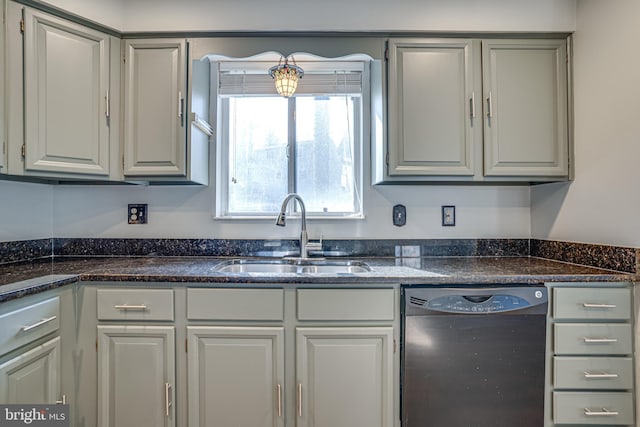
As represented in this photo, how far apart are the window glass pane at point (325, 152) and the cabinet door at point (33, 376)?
1.43 m

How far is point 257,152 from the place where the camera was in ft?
7.19

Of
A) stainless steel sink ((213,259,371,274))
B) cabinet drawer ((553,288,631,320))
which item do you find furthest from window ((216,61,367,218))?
cabinet drawer ((553,288,631,320))

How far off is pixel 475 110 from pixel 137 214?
1.99 metres

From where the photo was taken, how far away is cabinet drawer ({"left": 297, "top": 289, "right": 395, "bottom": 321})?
141 centimetres

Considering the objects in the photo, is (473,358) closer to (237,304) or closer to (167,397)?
(237,304)

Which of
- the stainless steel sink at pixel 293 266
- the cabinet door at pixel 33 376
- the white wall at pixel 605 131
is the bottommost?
the cabinet door at pixel 33 376

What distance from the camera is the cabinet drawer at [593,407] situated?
1.41m

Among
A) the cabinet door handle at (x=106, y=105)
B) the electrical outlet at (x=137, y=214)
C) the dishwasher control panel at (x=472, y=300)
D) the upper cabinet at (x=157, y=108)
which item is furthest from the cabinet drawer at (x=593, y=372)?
the cabinet door handle at (x=106, y=105)

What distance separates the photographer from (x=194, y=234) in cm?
205

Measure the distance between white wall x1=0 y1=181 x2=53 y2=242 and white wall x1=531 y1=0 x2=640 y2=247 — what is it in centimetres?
290

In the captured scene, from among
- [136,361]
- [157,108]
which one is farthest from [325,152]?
[136,361]

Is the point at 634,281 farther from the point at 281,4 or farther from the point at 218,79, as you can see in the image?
the point at 218,79

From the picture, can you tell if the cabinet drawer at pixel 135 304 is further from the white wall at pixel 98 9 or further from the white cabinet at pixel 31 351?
the white wall at pixel 98 9

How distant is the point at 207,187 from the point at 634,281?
2133 mm
